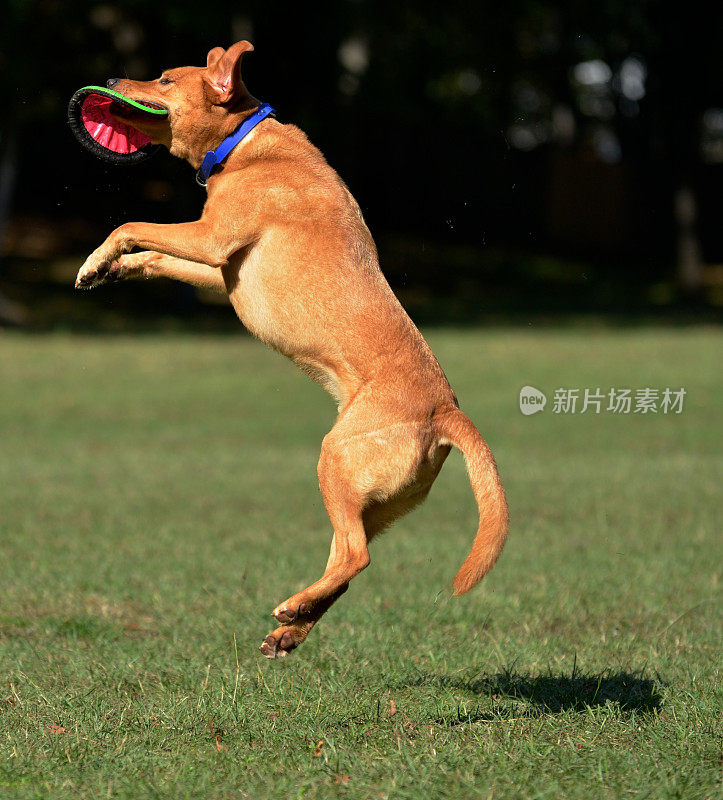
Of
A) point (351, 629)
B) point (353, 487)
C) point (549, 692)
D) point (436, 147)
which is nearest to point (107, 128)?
point (353, 487)

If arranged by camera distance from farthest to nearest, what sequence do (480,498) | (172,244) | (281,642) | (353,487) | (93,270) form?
(93,270)
(172,244)
(480,498)
(353,487)
(281,642)

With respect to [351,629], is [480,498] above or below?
above

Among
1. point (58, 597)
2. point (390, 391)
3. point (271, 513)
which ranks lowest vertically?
point (271, 513)

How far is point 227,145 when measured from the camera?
5016 millimetres

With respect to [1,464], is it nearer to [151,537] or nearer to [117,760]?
[151,537]

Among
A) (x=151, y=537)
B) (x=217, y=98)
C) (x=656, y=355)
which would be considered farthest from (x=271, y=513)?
(x=656, y=355)

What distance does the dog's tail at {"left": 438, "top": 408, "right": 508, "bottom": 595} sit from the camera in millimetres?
4402

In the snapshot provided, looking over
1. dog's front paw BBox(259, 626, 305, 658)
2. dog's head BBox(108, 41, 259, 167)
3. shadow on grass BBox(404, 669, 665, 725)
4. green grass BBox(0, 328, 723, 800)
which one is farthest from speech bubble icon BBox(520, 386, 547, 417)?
dog's front paw BBox(259, 626, 305, 658)

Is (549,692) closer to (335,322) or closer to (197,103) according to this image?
(335,322)

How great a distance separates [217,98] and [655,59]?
21.9 metres

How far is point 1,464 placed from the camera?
500 inches

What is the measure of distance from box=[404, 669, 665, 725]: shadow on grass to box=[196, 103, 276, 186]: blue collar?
2.47 m

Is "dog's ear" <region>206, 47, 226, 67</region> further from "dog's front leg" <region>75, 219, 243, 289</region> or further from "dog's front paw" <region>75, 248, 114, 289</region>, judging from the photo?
"dog's front paw" <region>75, 248, 114, 289</region>

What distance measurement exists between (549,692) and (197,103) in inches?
120
